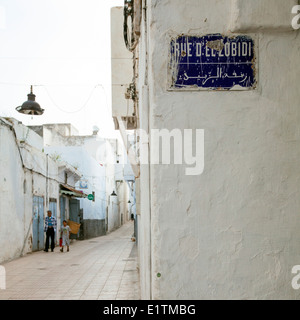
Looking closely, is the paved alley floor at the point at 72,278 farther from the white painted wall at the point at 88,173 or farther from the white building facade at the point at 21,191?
the white painted wall at the point at 88,173

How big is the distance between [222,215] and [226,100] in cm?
→ 83

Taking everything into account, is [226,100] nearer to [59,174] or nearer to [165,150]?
[165,150]

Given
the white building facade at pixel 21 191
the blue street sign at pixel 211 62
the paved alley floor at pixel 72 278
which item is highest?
the blue street sign at pixel 211 62

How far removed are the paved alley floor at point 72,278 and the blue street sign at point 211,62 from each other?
4.95 meters

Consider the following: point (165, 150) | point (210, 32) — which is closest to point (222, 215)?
point (165, 150)

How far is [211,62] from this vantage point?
271cm

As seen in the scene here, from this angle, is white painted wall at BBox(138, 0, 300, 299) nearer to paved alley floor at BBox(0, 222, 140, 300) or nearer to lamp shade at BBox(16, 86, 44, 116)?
paved alley floor at BBox(0, 222, 140, 300)

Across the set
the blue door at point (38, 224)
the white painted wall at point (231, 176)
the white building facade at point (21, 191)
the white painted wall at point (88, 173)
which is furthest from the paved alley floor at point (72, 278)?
the white painted wall at point (88, 173)

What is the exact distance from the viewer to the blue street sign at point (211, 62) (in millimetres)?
2697

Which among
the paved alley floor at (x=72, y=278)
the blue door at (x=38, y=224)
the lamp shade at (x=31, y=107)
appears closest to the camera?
the paved alley floor at (x=72, y=278)

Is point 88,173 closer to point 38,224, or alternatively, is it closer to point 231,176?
point 38,224

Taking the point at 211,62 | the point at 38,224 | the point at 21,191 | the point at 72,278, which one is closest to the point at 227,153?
the point at 211,62

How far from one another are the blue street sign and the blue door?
13.0 m

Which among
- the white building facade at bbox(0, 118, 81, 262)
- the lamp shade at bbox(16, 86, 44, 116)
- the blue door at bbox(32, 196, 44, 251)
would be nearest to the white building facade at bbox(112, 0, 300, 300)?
the lamp shade at bbox(16, 86, 44, 116)
